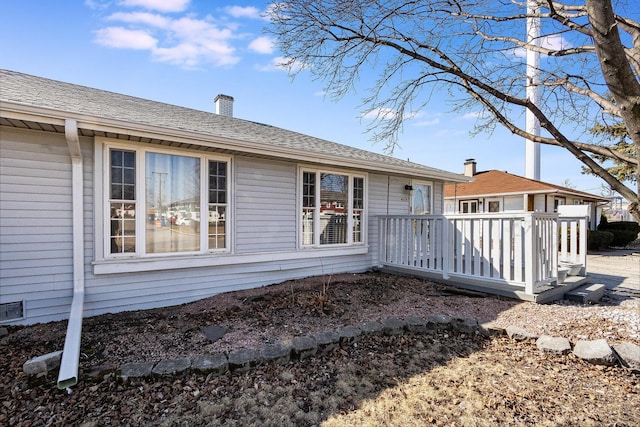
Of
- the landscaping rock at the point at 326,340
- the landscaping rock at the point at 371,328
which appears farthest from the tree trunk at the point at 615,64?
→ the landscaping rock at the point at 326,340

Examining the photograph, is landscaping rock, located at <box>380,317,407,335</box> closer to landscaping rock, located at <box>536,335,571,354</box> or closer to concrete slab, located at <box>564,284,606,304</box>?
landscaping rock, located at <box>536,335,571,354</box>

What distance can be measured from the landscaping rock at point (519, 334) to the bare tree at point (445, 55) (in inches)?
88.8

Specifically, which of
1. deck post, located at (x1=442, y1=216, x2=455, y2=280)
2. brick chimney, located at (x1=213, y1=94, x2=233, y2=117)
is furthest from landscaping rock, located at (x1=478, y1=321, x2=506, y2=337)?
brick chimney, located at (x1=213, y1=94, x2=233, y2=117)

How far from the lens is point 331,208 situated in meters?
6.79

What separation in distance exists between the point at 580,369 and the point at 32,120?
21.0 ft

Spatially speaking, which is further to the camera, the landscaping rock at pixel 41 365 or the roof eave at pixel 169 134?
the roof eave at pixel 169 134

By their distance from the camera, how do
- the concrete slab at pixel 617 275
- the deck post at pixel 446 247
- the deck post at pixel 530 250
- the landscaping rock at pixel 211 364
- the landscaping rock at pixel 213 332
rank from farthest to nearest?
the concrete slab at pixel 617 275 → the deck post at pixel 446 247 → the deck post at pixel 530 250 → the landscaping rock at pixel 213 332 → the landscaping rock at pixel 211 364

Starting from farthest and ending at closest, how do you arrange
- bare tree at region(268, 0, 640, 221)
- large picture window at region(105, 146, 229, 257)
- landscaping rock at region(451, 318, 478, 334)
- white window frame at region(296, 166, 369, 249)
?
Answer: white window frame at region(296, 166, 369, 249) → large picture window at region(105, 146, 229, 257) → bare tree at region(268, 0, 640, 221) → landscaping rock at region(451, 318, 478, 334)

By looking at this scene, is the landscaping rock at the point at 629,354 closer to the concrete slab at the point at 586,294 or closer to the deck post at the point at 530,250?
the deck post at the point at 530,250

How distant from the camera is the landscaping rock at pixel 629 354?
121 inches

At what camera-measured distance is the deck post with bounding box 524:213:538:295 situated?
4.89 meters

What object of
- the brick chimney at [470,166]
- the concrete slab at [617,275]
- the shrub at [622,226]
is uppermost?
the brick chimney at [470,166]

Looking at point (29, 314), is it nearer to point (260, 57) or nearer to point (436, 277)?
point (260, 57)

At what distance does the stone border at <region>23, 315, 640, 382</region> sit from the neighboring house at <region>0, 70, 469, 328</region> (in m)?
1.50
